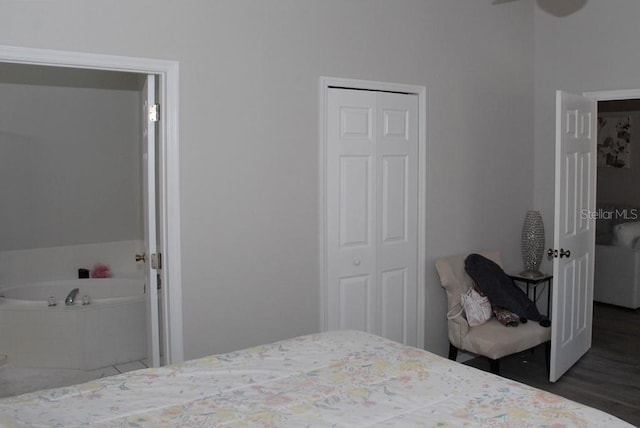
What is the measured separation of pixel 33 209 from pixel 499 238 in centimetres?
374

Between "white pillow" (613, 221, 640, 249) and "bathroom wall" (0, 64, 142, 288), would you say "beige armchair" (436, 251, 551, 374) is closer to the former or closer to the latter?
"white pillow" (613, 221, 640, 249)

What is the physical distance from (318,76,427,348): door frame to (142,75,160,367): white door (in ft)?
3.17

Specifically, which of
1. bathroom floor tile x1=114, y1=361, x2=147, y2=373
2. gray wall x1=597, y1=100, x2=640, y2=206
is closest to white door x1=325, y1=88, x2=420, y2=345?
bathroom floor tile x1=114, y1=361, x2=147, y2=373

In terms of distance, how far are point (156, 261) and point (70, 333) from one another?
161cm

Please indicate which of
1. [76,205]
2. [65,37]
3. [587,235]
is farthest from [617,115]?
[65,37]

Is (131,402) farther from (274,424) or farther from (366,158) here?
(366,158)

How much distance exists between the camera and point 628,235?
6.23 metres

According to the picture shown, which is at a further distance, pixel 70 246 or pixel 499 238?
pixel 70 246

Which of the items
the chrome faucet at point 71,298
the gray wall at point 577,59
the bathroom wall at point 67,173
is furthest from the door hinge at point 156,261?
the gray wall at point 577,59

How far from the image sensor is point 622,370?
4348 mm

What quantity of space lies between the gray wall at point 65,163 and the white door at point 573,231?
347 centimetres

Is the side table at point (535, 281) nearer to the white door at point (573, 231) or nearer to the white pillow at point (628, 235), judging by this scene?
the white door at point (573, 231)

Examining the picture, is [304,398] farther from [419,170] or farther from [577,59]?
[577,59]

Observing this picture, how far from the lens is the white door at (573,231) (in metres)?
4.04
